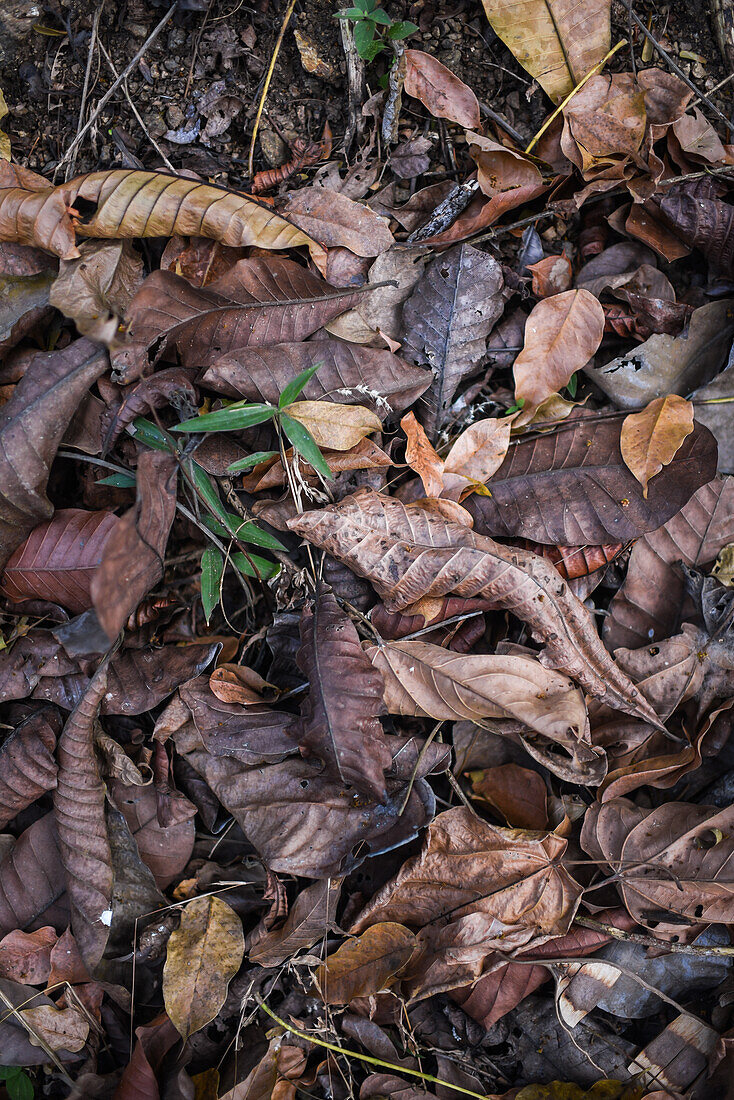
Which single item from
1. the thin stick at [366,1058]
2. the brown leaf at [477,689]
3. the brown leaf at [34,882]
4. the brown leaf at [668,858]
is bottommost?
the thin stick at [366,1058]

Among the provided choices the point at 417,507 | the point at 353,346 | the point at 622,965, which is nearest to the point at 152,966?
the point at 622,965

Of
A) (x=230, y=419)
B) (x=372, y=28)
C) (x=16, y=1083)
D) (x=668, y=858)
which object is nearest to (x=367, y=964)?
(x=668, y=858)

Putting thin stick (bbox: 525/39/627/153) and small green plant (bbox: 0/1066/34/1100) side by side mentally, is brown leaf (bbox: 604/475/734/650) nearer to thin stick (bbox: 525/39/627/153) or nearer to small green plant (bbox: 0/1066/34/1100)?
thin stick (bbox: 525/39/627/153)

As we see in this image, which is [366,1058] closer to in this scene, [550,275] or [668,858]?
[668,858]

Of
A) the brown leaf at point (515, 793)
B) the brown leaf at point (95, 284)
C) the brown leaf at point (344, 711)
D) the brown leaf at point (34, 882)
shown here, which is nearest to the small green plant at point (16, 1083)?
the brown leaf at point (34, 882)

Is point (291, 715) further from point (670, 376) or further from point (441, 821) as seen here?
point (670, 376)

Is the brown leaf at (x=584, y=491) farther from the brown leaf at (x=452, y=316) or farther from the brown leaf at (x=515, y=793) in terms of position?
the brown leaf at (x=515, y=793)
